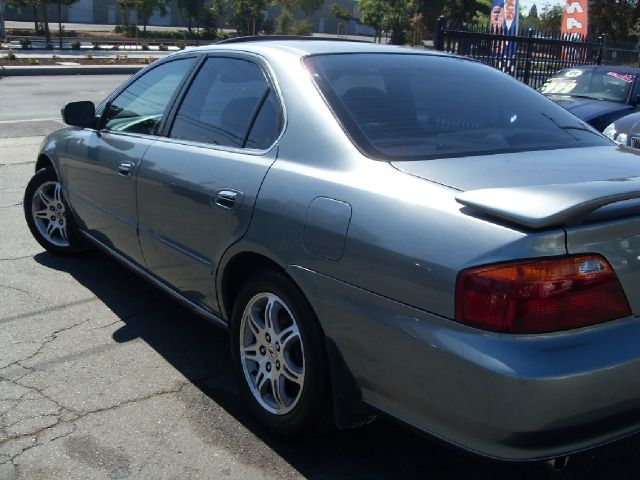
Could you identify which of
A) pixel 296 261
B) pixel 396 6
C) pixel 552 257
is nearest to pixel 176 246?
pixel 296 261

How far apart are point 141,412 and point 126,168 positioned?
1462 millimetres

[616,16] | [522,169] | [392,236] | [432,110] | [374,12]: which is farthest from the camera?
[374,12]

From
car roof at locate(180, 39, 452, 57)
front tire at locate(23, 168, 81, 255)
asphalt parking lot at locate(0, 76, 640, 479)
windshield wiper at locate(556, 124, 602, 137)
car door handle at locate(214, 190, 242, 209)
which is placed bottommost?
asphalt parking lot at locate(0, 76, 640, 479)

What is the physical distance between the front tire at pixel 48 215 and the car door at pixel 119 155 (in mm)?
475

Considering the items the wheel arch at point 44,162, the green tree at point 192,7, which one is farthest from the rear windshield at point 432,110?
the green tree at point 192,7

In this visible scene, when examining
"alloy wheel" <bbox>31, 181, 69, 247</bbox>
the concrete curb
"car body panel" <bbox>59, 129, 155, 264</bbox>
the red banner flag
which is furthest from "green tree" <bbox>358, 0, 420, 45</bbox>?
"car body panel" <bbox>59, 129, 155, 264</bbox>

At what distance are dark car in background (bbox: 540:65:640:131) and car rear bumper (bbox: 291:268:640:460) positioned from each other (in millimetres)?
8150

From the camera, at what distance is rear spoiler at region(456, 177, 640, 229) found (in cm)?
214

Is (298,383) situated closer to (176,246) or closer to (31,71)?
(176,246)

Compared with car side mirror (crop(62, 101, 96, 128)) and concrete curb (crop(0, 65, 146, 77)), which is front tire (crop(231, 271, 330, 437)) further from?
concrete curb (crop(0, 65, 146, 77))

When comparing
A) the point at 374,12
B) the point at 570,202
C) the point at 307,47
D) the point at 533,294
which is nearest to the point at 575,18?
the point at 307,47

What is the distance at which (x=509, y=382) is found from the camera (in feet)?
6.98

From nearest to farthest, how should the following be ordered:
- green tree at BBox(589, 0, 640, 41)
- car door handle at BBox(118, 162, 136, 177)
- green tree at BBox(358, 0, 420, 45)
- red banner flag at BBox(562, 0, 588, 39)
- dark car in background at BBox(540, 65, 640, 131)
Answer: car door handle at BBox(118, 162, 136, 177), dark car in background at BBox(540, 65, 640, 131), red banner flag at BBox(562, 0, 588, 39), green tree at BBox(589, 0, 640, 41), green tree at BBox(358, 0, 420, 45)

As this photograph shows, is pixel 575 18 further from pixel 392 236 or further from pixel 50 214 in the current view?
pixel 392 236
